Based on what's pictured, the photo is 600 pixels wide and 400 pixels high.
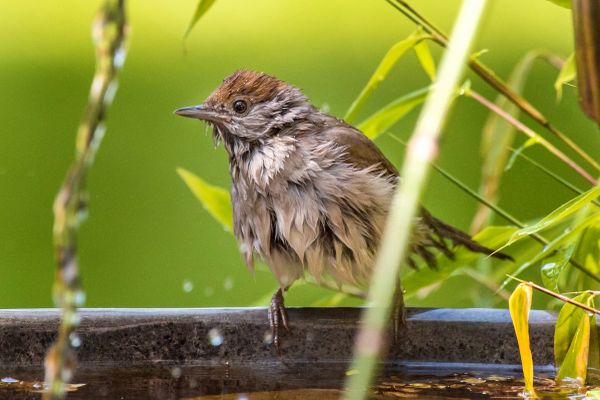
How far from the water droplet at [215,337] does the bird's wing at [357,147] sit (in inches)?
28.6

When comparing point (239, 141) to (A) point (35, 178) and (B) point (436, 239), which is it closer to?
(B) point (436, 239)

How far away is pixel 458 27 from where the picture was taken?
817 mm

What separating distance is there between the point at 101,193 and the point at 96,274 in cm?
48

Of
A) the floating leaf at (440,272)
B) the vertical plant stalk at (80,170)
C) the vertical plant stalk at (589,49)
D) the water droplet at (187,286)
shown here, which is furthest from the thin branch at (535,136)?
the vertical plant stalk at (80,170)

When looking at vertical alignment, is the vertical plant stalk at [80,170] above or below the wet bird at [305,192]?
below

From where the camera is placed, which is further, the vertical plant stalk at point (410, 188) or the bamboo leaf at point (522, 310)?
the bamboo leaf at point (522, 310)

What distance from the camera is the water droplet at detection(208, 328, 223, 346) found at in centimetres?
234

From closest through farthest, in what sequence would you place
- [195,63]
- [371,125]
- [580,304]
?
[580,304], [371,125], [195,63]

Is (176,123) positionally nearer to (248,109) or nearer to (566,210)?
(248,109)

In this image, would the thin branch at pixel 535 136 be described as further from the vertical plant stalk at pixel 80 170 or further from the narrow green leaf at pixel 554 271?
the vertical plant stalk at pixel 80 170

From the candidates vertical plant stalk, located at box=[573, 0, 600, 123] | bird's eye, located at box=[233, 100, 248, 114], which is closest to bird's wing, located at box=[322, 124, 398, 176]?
bird's eye, located at box=[233, 100, 248, 114]

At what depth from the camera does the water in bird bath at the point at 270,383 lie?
83.6 inches

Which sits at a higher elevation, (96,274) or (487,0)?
(96,274)

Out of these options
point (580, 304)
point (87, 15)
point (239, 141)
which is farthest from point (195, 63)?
point (580, 304)
